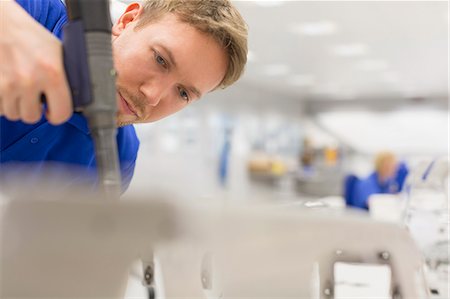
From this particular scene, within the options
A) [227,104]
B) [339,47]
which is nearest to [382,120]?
[227,104]

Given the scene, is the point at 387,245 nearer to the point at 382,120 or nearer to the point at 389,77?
the point at 389,77

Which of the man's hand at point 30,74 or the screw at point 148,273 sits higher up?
the man's hand at point 30,74

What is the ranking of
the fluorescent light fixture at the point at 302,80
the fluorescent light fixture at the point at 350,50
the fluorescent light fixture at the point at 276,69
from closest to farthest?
the fluorescent light fixture at the point at 350,50 → the fluorescent light fixture at the point at 276,69 → the fluorescent light fixture at the point at 302,80

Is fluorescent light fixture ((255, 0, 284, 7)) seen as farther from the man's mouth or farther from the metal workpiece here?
the metal workpiece

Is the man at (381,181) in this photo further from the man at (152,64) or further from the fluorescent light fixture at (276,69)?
the man at (152,64)

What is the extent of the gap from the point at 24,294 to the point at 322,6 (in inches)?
127

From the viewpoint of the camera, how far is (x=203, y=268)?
31 cm

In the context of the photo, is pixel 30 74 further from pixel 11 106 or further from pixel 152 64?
pixel 152 64

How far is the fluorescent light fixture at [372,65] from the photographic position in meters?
5.40

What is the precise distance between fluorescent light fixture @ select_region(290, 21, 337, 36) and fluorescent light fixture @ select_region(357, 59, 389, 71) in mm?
1443

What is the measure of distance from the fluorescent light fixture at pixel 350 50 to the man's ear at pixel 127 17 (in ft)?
13.5

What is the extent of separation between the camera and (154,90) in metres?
0.66

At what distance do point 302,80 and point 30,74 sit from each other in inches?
268

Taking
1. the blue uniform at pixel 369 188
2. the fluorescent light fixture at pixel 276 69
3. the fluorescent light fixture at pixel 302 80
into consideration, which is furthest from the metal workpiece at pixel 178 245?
the fluorescent light fixture at pixel 302 80
